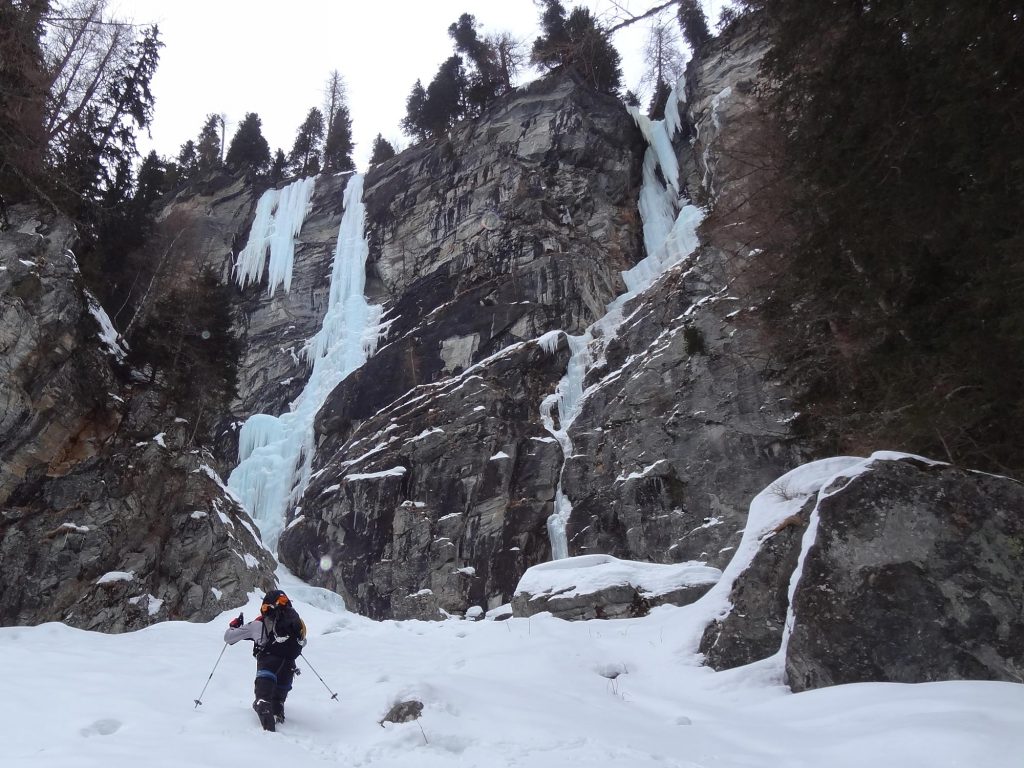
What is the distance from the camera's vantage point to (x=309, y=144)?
4416 centimetres

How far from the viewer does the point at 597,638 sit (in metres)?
7.64

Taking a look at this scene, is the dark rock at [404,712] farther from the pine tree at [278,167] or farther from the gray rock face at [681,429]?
the pine tree at [278,167]

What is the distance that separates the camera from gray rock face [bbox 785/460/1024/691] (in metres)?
4.16

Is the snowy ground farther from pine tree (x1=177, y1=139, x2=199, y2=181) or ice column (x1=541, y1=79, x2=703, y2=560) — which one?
pine tree (x1=177, y1=139, x2=199, y2=181)

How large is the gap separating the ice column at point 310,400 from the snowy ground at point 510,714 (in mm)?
18388

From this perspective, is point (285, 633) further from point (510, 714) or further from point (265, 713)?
point (510, 714)

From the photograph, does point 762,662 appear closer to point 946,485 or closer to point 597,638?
point 946,485

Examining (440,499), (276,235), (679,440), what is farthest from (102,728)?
(276,235)

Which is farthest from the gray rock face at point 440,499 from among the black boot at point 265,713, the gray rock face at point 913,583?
the gray rock face at point 913,583

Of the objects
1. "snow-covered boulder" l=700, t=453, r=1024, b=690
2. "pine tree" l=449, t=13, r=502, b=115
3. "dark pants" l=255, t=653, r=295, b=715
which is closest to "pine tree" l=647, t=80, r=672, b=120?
"pine tree" l=449, t=13, r=502, b=115

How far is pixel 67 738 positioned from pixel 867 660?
16.3ft

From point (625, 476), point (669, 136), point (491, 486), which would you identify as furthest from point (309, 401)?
point (669, 136)

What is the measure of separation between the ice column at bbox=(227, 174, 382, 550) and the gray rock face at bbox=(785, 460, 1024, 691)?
22411mm

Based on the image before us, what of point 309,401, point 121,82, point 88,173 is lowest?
point 309,401
